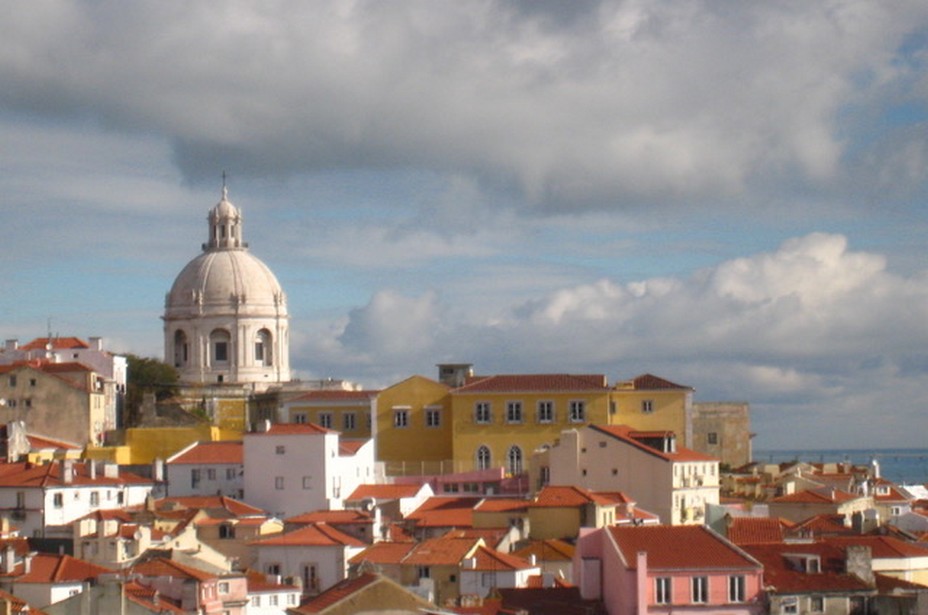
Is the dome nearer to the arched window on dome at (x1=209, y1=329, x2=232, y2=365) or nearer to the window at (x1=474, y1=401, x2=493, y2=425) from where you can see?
the arched window on dome at (x1=209, y1=329, x2=232, y2=365)

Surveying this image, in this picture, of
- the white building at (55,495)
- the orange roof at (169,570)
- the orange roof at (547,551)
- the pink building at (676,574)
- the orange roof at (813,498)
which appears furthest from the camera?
the orange roof at (813,498)

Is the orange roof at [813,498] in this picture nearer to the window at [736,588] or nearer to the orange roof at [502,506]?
the orange roof at [502,506]

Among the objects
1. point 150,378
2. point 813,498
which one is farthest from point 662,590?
point 150,378

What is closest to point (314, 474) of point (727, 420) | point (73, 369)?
point (73, 369)

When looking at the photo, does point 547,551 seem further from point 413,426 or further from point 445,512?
point 413,426

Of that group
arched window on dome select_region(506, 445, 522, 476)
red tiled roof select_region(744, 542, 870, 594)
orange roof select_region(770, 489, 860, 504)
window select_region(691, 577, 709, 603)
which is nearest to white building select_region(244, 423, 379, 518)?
arched window on dome select_region(506, 445, 522, 476)

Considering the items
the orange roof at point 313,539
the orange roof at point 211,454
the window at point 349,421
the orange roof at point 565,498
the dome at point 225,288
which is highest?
the dome at point 225,288

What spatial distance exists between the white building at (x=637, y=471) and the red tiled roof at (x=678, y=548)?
3175cm

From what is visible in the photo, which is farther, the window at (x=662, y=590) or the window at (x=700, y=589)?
the window at (x=700, y=589)

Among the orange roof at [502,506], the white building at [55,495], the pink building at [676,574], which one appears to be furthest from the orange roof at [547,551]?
the white building at [55,495]

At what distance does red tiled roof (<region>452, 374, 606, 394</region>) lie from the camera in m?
92.0

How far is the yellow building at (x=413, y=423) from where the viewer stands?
9312cm

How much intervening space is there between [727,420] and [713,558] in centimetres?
5811

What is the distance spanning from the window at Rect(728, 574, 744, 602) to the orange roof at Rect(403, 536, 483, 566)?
16.1 meters
